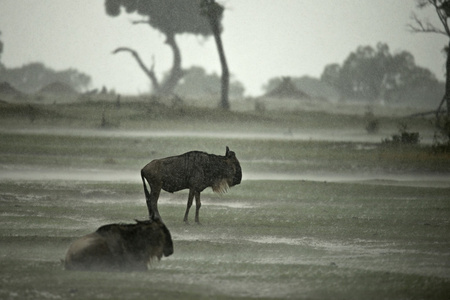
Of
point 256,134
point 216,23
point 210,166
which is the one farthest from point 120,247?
point 216,23

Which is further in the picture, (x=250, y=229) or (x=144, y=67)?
(x=144, y=67)

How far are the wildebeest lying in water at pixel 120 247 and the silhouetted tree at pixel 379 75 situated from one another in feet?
168

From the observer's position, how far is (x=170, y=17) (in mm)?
55062

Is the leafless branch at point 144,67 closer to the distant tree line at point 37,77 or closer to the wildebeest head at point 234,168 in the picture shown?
the distant tree line at point 37,77

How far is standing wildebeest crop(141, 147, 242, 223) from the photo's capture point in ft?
41.7

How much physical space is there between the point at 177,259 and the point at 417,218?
5528 millimetres

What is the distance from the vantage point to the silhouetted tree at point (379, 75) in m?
59.3

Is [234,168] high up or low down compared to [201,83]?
down

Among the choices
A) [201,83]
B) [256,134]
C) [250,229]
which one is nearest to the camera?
[250,229]

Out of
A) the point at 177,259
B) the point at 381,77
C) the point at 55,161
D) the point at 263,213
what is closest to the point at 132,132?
the point at 55,161

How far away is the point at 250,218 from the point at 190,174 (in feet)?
4.60

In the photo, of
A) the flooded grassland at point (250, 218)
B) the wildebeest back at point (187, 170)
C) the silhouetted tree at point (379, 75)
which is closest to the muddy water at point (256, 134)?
the flooded grassland at point (250, 218)

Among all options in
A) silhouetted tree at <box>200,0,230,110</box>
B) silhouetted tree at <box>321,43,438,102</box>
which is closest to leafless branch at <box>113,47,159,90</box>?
silhouetted tree at <box>200,0,230,110</box>

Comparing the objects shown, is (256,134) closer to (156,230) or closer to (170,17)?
(156,230)
